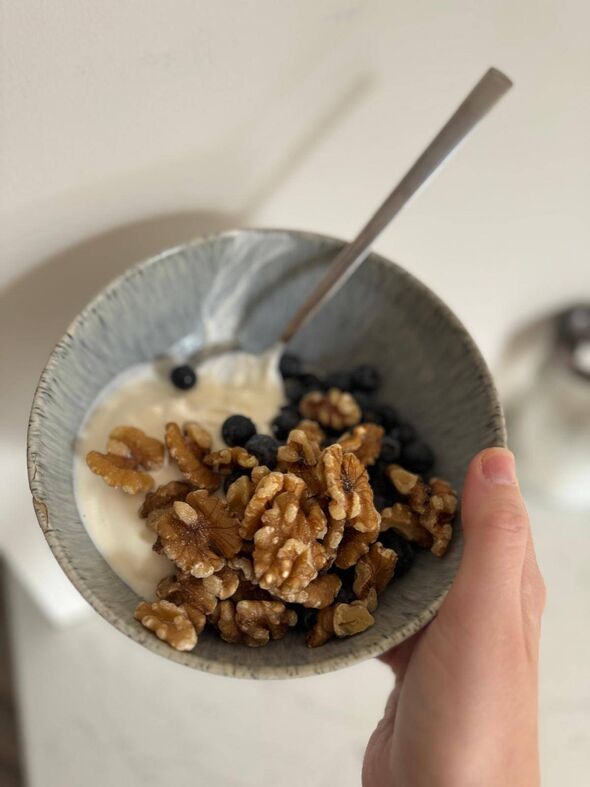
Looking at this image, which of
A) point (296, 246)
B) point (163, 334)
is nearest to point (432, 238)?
point (296, 246)

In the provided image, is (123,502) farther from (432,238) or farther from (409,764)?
(432,238)

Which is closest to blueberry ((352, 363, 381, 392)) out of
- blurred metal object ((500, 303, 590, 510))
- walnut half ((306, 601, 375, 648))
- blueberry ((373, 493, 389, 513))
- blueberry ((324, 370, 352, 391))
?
blueberry ((324, 370, 352, 391))

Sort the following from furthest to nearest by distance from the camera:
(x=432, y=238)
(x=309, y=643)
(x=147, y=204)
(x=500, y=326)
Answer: (x=500, y=326) → (x=432, y=238) → (x=147, y=204) → (x=309, y=643)

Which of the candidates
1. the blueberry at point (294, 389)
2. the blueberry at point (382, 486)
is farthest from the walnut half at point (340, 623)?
the blueberry at point (294, 389)

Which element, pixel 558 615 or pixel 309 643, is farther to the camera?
pixel 558 615

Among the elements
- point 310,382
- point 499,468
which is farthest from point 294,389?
point 499,468

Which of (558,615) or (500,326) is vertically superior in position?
(500,326)

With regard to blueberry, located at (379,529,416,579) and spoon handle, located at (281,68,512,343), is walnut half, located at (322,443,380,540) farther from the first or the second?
spoon handle, located at (281,68,512,343)
